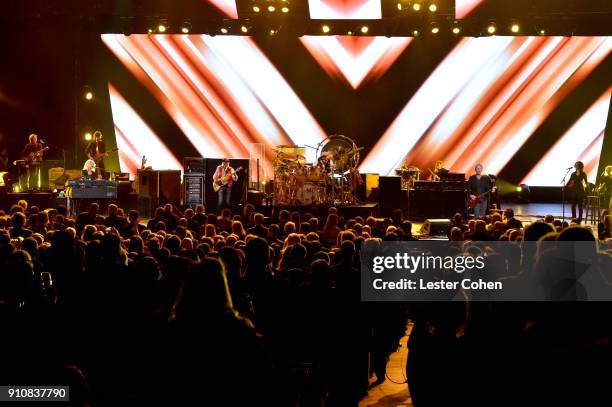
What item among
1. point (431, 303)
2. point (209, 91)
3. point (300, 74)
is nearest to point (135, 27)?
point (209, 91)

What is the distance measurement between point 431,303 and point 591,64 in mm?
15946

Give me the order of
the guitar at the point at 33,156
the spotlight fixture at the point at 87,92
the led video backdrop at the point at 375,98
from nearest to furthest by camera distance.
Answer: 1. the guitar at the point at 33,156
2. the led video backdrop at the point at 375,98
3. the spotlight fixture at the point at 87,92

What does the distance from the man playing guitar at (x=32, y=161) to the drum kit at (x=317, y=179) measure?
5.71m

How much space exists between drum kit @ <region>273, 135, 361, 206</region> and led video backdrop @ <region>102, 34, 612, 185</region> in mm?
3288

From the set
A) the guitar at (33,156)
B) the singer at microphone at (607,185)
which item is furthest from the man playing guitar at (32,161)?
the singer at microphone at (607,185)

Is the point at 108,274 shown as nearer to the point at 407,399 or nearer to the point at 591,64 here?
the point at 407,399

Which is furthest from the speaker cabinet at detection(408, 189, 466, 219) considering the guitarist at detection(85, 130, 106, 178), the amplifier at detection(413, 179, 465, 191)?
the guitarist at detection(85, 130, 106, 178)

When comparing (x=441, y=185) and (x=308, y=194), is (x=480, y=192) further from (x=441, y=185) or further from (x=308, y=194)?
(x=308, y=194)

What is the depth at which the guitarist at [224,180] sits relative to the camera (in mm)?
14859

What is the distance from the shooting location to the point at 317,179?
1494 centimetres

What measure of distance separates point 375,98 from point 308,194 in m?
4.68

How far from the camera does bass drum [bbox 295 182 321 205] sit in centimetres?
1491

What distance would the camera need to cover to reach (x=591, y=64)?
58.6 ft

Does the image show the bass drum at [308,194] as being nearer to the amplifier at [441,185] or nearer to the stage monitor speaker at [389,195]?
the stage monitor speaker at [389,195]
